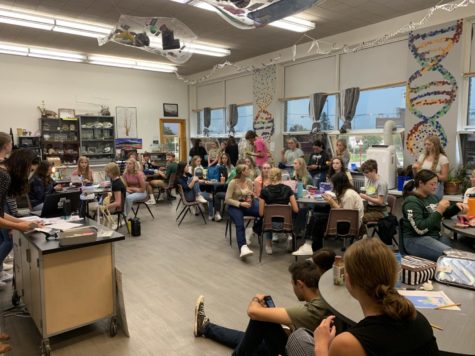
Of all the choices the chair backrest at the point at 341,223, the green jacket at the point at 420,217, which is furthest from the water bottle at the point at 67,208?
the green jacket at the point at 420,217

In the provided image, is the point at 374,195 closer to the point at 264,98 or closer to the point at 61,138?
the point at 264,98

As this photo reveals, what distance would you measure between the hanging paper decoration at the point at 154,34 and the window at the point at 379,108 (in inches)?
166

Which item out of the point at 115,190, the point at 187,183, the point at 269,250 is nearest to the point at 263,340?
the point at 269,250

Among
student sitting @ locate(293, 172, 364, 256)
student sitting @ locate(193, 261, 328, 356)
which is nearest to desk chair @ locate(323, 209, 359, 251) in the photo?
student sitting @ locate(293, 172, 364, 256)

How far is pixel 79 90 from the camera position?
10523 millimetres

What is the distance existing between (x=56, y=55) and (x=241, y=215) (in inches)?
274

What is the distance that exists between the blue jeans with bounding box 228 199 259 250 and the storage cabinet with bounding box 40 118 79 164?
6696 mm

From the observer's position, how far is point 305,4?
320cm

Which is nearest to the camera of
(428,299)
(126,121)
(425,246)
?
(428,299)

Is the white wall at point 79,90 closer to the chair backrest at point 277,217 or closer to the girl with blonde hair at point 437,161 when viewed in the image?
the chair backrest at point 277,217

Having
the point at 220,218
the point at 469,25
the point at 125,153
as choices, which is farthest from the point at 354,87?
the point at 125,153

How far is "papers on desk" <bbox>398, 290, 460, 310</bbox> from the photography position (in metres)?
1.80

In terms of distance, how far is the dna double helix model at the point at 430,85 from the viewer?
6.07m

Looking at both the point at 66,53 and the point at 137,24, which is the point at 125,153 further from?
the point at 137,24
